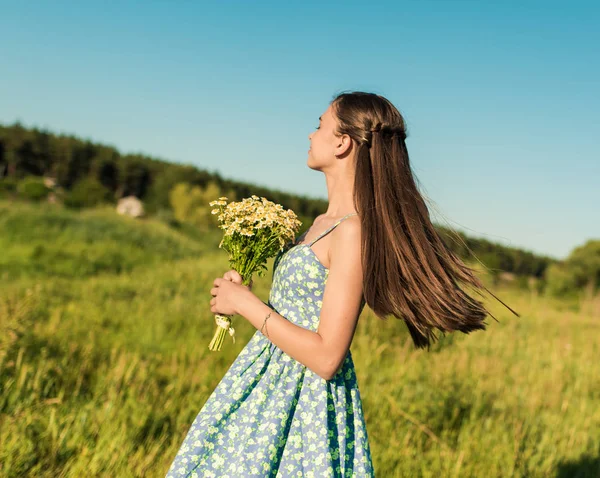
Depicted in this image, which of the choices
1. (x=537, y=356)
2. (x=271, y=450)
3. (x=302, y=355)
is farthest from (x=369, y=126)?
(x=537, y=356)

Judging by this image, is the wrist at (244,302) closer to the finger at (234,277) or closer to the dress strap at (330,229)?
the finger at (234,277)

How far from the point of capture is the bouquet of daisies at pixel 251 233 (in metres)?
2.06

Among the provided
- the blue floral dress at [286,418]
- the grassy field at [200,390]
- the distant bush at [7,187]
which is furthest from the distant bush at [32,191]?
the blue floral dress at [286,418]

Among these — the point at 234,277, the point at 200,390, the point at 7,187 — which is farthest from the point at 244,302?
the point at 7,187

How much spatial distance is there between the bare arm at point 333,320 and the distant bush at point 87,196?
2796 centimetres

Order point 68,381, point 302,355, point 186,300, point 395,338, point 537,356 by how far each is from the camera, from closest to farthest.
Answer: point 302,355 < point 68,381 < point 395,338 < point 537,356 < point 186,300

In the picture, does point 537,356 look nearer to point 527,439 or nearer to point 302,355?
point 527,439

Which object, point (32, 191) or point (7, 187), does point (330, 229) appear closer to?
point (32, 191)

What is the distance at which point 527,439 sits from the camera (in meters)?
4.27

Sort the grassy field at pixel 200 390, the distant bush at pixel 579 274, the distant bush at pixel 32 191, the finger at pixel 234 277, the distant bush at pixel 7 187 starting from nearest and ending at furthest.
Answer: the finger at pixel 234 277 < the grassy field at pixel 200 390 < the distant bush at pixel 579 274 < the distant bush at pixel 7 187 < the distant bush at pixel 32 191

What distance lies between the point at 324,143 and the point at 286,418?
3.41 ft

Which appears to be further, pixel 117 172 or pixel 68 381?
pixel 117 172

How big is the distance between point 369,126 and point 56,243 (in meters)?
14.2

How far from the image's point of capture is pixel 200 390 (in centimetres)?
448
